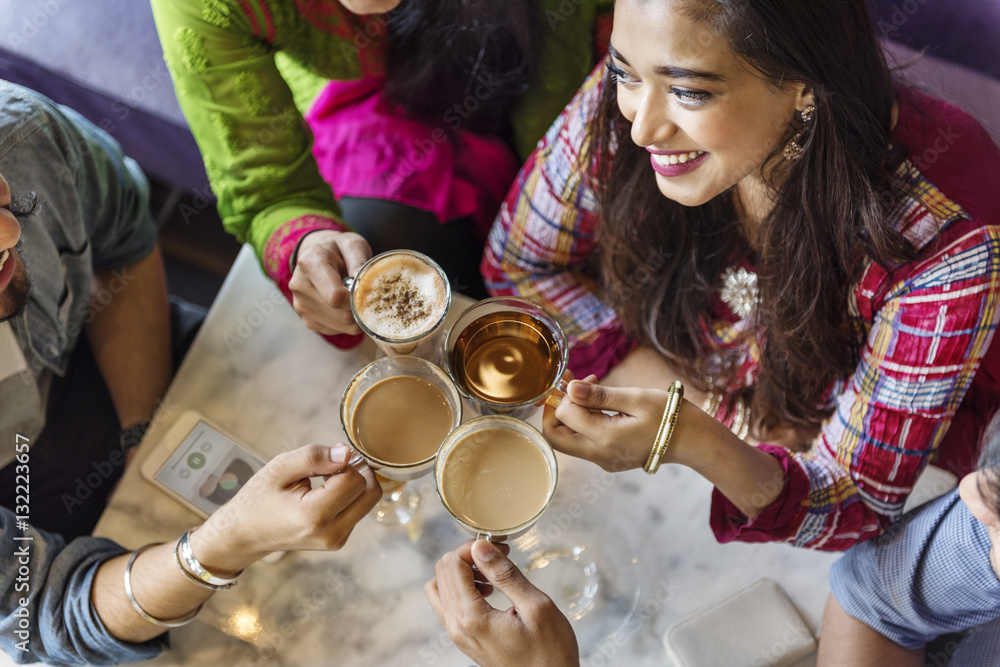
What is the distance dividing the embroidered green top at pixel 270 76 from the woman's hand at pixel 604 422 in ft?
2.25

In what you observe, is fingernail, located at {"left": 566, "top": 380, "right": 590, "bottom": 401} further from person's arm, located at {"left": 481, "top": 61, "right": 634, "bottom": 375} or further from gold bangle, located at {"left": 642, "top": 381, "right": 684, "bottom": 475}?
person's arm, located at {"left": 481, "top": 61, "right": 634, "bottom": 375}

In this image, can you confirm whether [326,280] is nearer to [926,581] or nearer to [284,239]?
[284,239]

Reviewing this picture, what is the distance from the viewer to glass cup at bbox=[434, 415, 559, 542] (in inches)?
47.8

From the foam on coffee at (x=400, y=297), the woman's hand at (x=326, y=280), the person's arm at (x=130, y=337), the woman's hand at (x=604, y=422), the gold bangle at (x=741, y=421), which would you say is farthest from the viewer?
the person's arm at (x=130, y=337)

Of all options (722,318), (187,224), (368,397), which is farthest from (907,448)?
(187,224)

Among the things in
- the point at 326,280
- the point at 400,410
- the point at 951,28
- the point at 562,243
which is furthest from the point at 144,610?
the point at 951,28

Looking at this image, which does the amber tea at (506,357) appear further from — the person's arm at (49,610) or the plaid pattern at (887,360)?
the person's arm at (49,610)

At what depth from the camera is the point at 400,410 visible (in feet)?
4.23

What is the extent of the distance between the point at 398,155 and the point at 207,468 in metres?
0.96

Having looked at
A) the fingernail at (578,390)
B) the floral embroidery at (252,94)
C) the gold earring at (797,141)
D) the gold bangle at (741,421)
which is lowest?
the gold bangle at (741,421)

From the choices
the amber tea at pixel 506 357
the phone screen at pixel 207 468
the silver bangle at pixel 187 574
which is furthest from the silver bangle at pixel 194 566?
the amber tea at pixel 506 357

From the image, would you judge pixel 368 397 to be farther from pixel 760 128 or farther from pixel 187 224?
pixel 187 224

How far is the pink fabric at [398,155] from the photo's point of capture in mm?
2012

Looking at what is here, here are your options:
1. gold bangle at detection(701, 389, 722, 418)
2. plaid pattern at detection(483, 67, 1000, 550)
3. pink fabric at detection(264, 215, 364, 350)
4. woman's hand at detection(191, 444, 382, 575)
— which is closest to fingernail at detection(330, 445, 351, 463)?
woman's hand at detection(191, 444, 382, 575)
